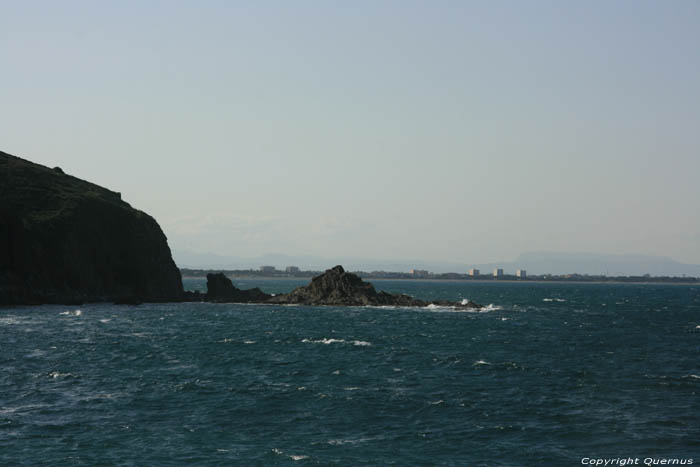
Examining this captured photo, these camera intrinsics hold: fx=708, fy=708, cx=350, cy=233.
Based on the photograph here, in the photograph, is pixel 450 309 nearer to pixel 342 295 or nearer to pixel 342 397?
pixel 342 295

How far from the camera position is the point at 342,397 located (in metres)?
50.6

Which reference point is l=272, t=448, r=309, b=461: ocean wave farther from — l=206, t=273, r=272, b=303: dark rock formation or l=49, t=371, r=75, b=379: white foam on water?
l=206, t=273, r=272, b=303: dark rock formation

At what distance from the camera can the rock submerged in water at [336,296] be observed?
520 feet

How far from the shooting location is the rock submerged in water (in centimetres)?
15838

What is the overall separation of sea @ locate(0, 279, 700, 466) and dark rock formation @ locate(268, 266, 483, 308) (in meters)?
61.7

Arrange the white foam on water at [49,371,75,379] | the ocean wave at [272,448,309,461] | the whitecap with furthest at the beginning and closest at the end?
the whitecap < the white foam on water at [49,371,75,379] < the ocean wave at [272,448,309,461]

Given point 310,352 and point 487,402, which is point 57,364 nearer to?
point 310,352

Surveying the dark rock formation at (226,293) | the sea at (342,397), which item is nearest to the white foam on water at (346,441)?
the sea at (342,397)

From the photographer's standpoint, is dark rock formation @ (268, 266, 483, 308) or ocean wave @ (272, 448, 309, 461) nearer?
ocean wave @ (272, 448, 309, 461)

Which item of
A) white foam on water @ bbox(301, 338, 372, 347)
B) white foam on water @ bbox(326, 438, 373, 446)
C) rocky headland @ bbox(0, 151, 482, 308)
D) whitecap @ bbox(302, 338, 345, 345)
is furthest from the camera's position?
rocky headland @ bbox(0, 151, 482, 308)

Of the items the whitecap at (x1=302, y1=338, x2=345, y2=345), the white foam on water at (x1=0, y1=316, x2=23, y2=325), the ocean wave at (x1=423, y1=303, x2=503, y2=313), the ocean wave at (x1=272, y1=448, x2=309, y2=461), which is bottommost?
the ocean wave at (x1=272, y1=448, x2=309, y2=461)

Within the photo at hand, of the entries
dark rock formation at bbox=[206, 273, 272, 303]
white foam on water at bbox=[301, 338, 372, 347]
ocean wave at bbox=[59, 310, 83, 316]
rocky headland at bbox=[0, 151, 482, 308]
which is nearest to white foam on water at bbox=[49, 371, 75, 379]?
white foam on water at bbox=[301, 338, 372, 347]

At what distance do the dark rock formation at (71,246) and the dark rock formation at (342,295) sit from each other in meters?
30.0

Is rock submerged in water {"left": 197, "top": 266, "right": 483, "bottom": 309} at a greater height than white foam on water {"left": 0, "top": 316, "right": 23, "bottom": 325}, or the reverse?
rock submerged in water {"left": 197, "top": 266, "right": 483, "bottom": 309}
